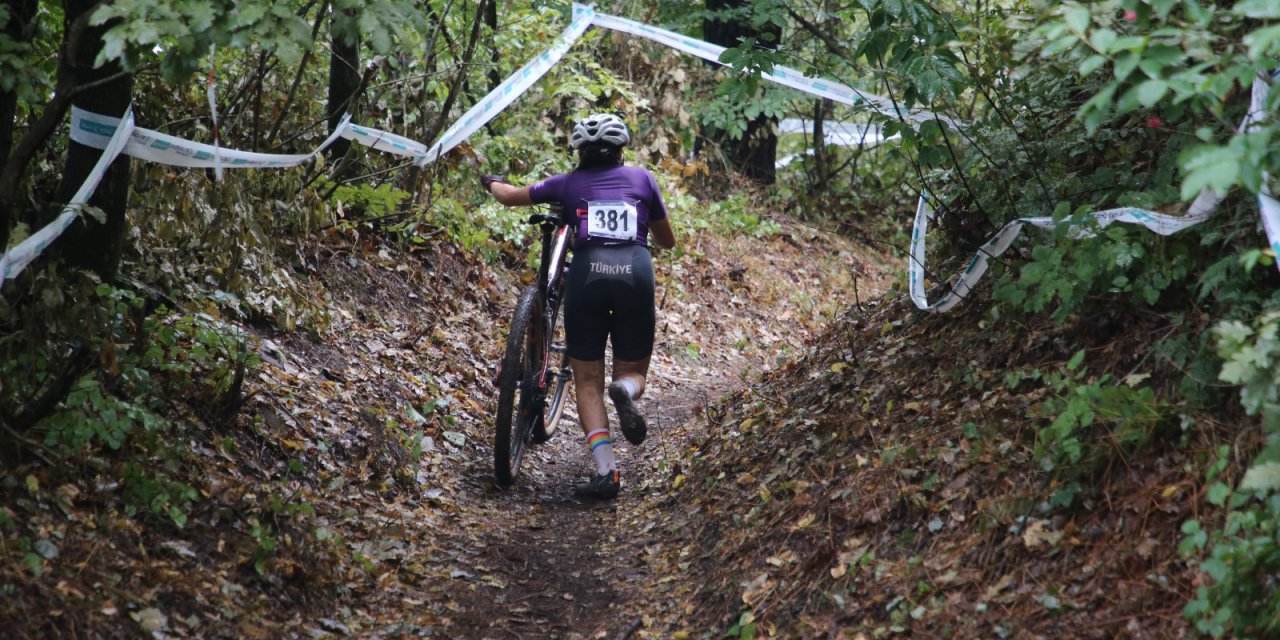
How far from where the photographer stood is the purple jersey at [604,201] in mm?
6410

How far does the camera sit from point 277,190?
741 cm

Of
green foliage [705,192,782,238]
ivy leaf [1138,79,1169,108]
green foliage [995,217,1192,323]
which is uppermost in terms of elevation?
ivy leaf [1138,79,1169,108]

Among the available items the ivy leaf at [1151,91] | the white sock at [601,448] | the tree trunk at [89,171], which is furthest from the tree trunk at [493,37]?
the ivy leaf at [1151,91]

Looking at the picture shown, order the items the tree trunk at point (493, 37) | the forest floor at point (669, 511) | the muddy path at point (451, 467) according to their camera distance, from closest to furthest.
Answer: the forest floor at point (669, 511) < the muddy path at point (451, 467) < the tree trunk at point (493, 37)

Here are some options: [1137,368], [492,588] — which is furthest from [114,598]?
[1137,368]

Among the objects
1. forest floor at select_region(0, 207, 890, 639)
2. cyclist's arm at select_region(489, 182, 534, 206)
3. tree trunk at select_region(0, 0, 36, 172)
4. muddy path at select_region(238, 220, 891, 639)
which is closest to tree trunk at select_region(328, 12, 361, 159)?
forest floor at select_region(0, 207, 890, 639)

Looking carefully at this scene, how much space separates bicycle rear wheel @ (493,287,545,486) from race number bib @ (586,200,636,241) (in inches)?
22.3

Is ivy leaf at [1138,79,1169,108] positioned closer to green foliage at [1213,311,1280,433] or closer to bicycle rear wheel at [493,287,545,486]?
green foliage at [1213,311,1280,433]

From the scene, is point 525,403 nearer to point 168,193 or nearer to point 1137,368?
point 168,193

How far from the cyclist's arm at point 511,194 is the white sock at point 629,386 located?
1201mm

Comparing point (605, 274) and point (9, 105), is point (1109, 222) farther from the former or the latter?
point (9, 105)

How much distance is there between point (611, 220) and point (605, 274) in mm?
315

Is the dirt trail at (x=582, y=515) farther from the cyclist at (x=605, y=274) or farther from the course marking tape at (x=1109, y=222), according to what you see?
the course marking tape at (x=1109, y=222)

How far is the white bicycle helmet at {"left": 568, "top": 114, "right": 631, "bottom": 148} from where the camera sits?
6445mm
